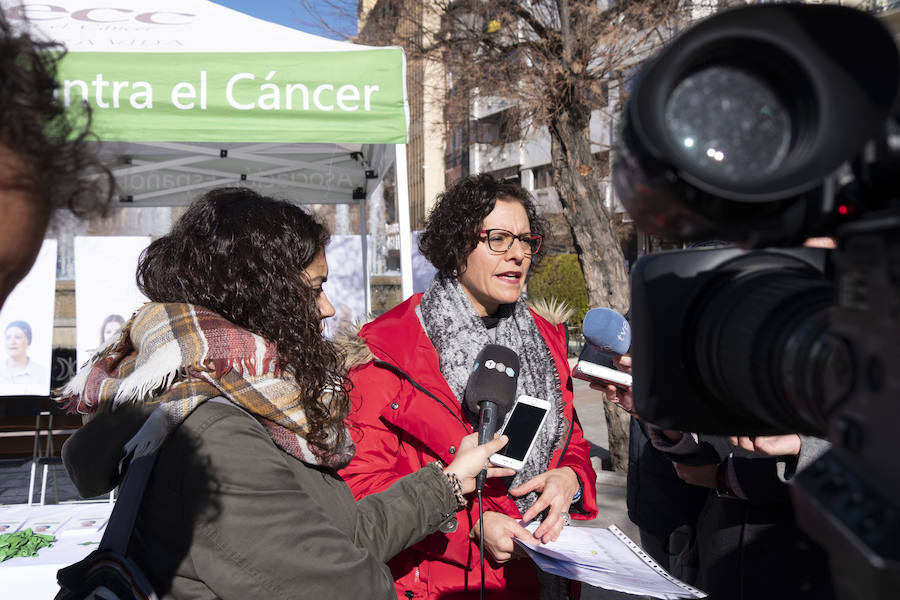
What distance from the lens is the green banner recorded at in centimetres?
371

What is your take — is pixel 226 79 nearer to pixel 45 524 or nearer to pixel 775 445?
pixel 45 524

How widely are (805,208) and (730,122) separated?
0.11 metres

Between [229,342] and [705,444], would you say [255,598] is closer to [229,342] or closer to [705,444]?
[229,342]

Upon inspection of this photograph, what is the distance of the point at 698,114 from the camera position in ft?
2.29

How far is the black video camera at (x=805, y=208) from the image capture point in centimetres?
54

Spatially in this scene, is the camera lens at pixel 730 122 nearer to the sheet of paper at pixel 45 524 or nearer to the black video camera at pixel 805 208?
the black video camera at pixel 805 208

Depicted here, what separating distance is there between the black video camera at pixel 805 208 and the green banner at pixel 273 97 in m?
3.23

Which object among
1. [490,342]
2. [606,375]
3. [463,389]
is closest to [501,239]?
[490,342]

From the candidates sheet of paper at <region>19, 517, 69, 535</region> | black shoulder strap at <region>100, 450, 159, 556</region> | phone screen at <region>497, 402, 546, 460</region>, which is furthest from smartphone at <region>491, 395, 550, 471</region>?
sheet of paper at <region>19, 517, 69, 535</region>

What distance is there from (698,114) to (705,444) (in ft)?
4.55

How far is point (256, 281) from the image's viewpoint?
1.46 metres

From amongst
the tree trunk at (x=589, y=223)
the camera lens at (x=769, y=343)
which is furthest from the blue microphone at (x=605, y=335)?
the tree trunk at (x=589, y=223)

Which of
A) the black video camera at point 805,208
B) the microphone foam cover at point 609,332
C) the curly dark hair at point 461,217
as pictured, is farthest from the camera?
the curly dark hair at point 461,217

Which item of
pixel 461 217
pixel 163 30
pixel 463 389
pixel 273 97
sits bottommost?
pixel 463 389
